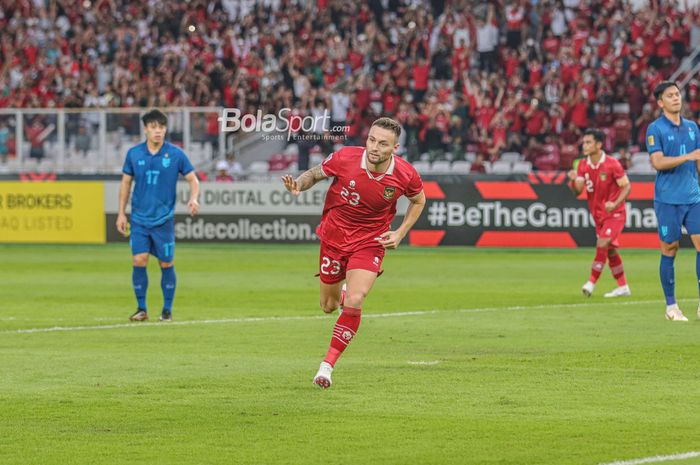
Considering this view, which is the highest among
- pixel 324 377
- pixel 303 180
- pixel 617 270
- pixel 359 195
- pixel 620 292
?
pixel 303 180

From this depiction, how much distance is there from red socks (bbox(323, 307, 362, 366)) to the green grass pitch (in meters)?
0.28

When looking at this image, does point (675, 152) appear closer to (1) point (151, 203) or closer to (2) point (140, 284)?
(1) point (151, 203)

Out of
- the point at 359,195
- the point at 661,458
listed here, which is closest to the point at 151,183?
the point at 359,195

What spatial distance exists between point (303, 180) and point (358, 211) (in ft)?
1.79

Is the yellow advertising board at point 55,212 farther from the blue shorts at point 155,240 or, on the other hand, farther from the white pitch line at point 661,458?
the white pitch line at point 661,458

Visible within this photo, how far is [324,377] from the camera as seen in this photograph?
10023mm

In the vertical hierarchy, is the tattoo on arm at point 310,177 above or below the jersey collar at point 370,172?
below

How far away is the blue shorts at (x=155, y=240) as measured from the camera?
15.6 meters

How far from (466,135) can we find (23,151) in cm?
1077

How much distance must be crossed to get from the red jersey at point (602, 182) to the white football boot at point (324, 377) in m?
9.51

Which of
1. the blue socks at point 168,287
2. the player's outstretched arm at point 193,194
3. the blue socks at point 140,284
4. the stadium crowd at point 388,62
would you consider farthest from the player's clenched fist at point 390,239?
the stadium crowd at point 388,62

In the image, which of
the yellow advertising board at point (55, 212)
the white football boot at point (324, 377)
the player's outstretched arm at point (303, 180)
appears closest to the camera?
the white football boot at point (324, 377)

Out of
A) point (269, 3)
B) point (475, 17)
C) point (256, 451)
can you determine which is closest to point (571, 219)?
point (475, 17)

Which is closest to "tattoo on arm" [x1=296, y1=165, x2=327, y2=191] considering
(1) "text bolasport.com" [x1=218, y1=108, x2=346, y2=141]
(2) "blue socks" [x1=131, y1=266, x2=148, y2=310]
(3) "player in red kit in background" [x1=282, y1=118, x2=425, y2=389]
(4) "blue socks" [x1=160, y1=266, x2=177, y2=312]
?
(3) "player in red kit in background" [x1=282, y1=118, x2=425, y2=389]
